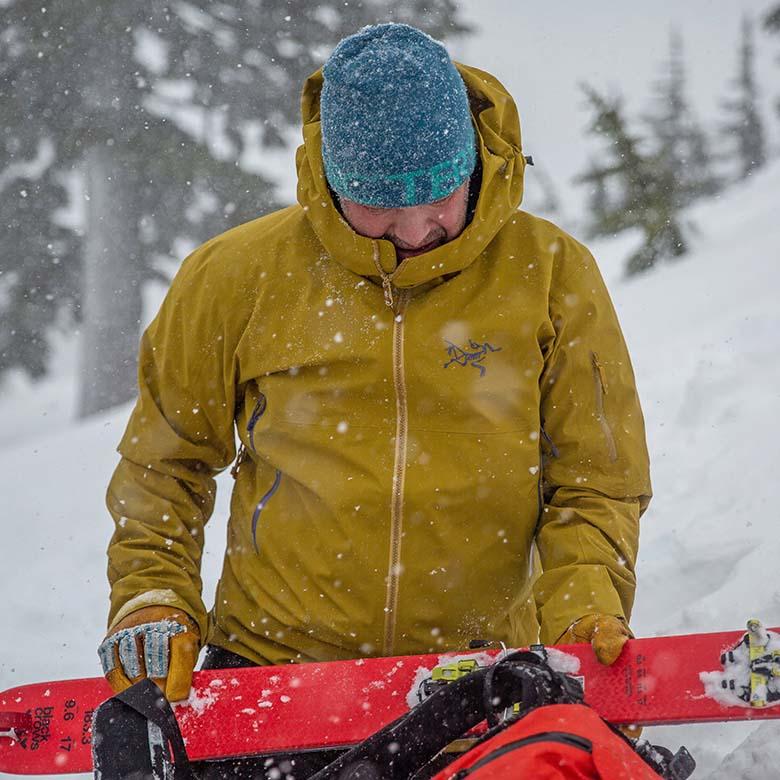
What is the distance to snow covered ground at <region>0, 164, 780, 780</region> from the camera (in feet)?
14.0

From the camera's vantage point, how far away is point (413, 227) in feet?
8.49

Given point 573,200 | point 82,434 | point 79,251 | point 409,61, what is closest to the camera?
point 409,61

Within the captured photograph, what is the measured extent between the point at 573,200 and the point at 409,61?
208 ft

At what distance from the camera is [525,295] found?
107 inches

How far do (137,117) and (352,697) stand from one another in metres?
14.1

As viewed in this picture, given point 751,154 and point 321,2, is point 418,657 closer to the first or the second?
point 321,2

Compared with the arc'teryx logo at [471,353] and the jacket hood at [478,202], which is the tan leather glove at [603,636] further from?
the jacket hood at [478,202]

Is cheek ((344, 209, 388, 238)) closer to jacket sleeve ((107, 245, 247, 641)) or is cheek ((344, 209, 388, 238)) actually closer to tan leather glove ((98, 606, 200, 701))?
jacket sleeve ((107, 245, 247, 641))

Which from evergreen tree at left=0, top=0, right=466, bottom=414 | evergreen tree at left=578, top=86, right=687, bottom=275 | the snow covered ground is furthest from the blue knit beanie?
evergreen tree at left=0, top=0, right=466, bottom=414

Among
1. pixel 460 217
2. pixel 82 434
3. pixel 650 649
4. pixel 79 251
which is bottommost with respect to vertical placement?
pixel 650 649

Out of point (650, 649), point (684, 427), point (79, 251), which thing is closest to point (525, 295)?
point (650, 649)

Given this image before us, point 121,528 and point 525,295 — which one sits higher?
point 525,295

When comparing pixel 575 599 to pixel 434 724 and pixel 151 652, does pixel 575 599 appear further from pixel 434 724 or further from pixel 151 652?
pixel 151 652

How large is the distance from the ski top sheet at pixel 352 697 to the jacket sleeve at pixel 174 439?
0.30 meters
